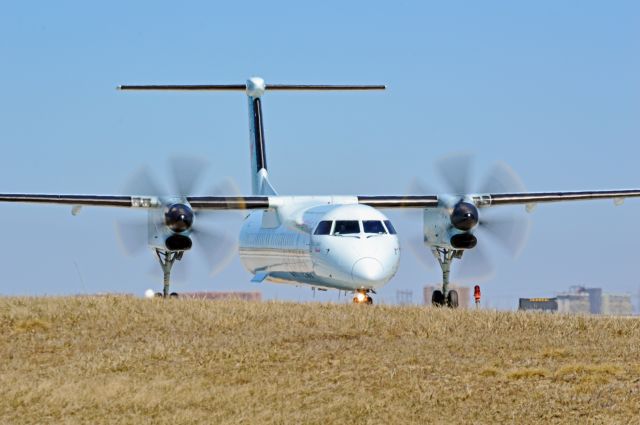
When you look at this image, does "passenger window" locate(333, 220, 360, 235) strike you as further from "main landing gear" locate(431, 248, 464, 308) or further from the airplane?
"main landing gear" locate(431, 248, 464, 308)

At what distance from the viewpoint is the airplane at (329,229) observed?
35438 mm

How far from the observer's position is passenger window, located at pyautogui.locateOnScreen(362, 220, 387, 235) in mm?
36062

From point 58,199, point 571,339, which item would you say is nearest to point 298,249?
point 58,199

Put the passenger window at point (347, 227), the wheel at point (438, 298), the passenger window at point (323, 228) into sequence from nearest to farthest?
the passenger window at point (347, 227) → the passenger window at point (323, 228) → the wheel at point (438, 298)

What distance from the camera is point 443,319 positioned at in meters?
27.8

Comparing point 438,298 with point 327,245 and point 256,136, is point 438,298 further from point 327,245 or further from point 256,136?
point 256,136

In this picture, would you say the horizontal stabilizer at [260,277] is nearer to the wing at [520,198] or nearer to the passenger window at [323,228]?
the wing at [520,198]

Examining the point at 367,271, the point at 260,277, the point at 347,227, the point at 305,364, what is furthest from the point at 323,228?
the point at 305,364

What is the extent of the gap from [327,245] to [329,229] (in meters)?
0.62

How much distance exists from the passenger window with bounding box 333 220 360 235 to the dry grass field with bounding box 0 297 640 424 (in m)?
5.76

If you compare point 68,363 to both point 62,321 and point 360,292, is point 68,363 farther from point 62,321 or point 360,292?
point 360,292

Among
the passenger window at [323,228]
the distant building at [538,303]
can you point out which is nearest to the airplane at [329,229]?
the passenger window at [323,228]

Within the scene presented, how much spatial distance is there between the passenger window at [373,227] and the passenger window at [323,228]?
1149 mm

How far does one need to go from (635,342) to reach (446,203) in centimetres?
1383
